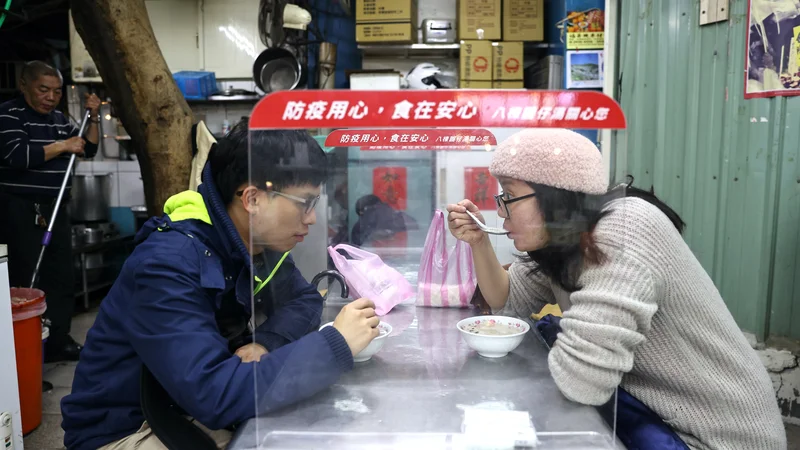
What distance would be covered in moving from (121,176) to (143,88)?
308 cm

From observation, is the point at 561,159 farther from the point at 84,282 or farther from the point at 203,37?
the point at 203,37

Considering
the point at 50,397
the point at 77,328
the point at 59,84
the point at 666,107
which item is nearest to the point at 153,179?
the point at 59,84

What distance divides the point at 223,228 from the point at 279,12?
13.4ft

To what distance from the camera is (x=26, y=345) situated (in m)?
2.77

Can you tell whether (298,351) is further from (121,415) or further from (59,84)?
(59,84)

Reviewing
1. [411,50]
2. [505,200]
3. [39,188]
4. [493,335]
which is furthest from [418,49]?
[493,335]

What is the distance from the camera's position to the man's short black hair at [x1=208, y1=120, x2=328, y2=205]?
46.4 inches

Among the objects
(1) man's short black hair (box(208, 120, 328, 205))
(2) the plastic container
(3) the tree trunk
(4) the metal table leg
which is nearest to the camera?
(1) man's short black hair (box(208, 120, 328, 205))

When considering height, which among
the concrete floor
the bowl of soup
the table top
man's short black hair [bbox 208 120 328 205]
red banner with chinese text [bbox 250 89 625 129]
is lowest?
the concrete floor

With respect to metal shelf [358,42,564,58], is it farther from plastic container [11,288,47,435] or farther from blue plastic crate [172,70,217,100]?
plastic container [11,288,47,435]

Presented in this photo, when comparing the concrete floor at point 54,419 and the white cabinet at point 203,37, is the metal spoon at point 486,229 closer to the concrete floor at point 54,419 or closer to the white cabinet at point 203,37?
the concrete floor at point 54,419

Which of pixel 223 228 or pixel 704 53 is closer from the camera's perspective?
pixel 223 228

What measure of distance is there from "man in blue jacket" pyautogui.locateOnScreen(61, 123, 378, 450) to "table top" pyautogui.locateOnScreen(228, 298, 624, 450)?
6 centimetres

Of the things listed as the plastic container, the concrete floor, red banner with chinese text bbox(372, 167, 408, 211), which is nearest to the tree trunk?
the plastic container
